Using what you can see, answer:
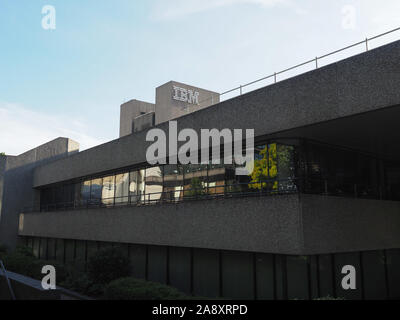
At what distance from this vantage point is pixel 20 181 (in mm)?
35312

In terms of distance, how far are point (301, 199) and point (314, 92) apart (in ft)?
11.8

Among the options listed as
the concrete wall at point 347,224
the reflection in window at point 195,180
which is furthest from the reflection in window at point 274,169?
the reflection in window at point 195,180

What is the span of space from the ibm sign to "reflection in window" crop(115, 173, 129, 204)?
97.8ft

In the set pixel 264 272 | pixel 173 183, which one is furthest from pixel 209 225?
pixel 173 183

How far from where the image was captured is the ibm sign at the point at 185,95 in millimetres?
52156

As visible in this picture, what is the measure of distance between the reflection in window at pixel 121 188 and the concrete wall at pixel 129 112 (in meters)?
36.0

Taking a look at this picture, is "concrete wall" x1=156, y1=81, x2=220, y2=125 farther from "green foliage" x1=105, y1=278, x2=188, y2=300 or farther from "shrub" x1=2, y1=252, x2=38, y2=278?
"green foliage" x1=105, y1=278, x2=188, y2=300

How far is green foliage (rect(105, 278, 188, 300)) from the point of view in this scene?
14000 millimetres

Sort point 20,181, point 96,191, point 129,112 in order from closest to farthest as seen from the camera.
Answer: point 96,191 < point 20,181 < point 129,112

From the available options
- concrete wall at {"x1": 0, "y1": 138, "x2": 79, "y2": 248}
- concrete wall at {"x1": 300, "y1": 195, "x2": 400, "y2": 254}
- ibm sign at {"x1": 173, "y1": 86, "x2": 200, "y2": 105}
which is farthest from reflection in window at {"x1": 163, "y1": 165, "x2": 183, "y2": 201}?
ibm sign at {"x1": 173, "y1": 86, "x2": 200, "y2": 105}

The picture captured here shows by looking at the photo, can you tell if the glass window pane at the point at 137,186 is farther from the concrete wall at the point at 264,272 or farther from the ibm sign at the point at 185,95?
the ibm sign at the point at 185,95

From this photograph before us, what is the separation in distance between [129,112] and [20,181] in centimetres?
2661

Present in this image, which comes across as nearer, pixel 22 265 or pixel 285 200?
pixel 285 200

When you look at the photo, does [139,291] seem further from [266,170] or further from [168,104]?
[168,104]
